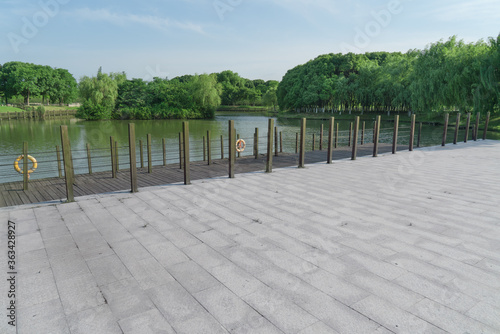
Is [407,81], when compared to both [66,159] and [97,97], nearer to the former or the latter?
[97,97]

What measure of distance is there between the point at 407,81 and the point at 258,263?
45212 mm

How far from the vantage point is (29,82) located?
5709 centimetres

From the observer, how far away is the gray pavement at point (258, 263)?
2.37 metres

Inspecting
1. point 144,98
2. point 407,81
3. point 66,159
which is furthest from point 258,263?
point 144,98

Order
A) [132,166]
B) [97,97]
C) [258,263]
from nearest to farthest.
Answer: [258,263] < [132,166] < [97,97]

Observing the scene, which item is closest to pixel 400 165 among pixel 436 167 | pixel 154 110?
pixel 436 167

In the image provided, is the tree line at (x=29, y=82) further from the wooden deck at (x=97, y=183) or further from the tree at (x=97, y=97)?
the wooden deck at (x=97, y=183)

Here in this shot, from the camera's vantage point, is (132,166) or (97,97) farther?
(97,97)

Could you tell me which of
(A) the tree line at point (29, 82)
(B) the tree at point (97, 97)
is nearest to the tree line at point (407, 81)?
(B) the tree at point (97, 97)

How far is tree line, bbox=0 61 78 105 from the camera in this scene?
56.4 metres

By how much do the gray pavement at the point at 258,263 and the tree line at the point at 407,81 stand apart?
26.5 meters

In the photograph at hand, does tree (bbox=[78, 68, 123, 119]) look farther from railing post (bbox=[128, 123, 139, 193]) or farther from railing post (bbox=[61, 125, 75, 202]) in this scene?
railing post (bbox=[61, 125, 75, 202])

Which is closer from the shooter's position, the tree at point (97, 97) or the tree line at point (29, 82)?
the tree at point (97, 97)

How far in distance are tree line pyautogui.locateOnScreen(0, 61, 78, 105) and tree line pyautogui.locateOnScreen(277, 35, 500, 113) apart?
4491 centimetres
